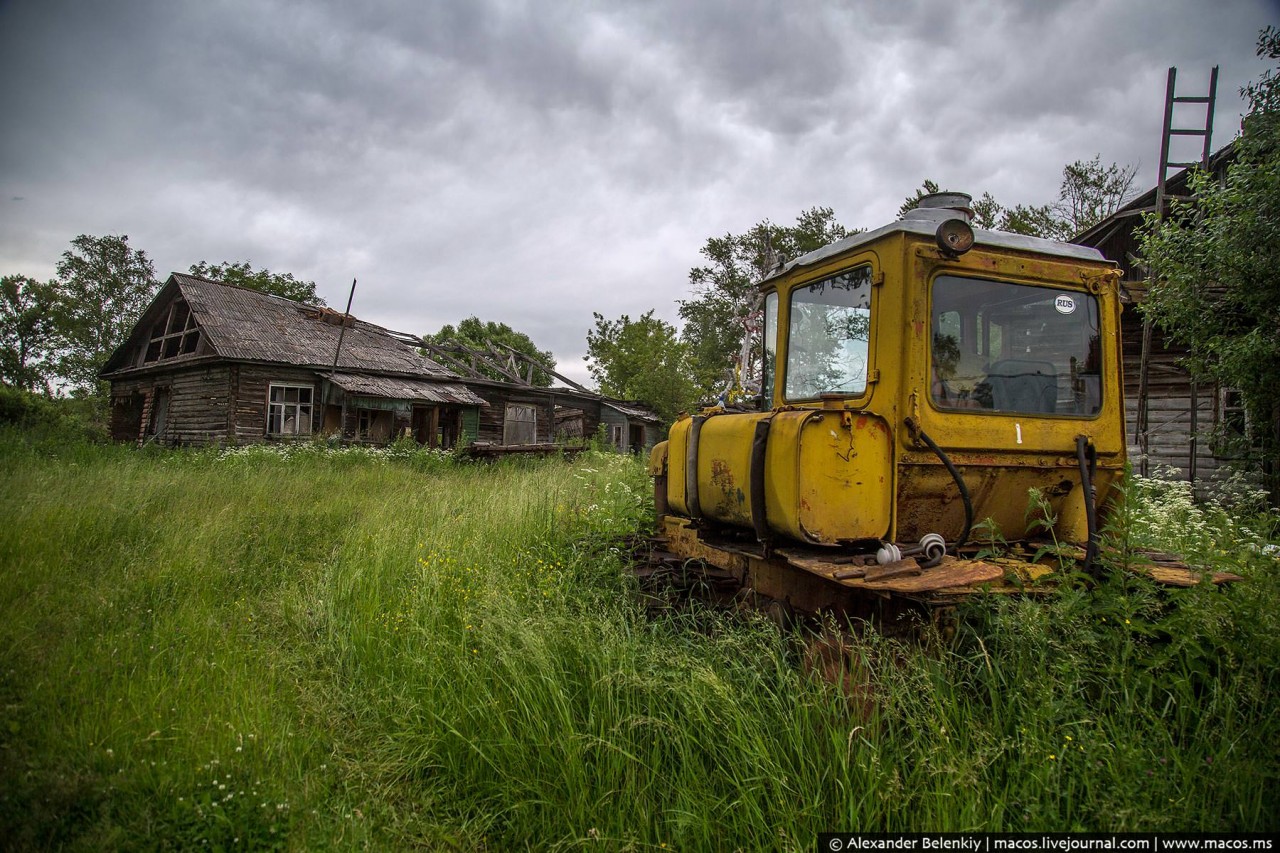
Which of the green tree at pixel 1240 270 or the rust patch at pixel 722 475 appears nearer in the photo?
the rust patch at pixel 722 475

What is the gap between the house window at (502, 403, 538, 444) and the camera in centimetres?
2436

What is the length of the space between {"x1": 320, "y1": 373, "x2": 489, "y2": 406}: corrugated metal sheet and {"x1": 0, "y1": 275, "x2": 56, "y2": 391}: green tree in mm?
24955

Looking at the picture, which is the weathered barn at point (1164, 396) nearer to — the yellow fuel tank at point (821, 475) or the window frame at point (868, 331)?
the window frame at point (868, 331)

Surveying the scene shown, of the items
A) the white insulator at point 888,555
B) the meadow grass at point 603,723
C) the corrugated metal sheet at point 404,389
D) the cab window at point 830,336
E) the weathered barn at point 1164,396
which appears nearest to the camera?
the meadow grass at point 603,723

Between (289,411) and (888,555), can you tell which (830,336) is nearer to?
(888,555)

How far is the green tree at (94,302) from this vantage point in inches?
1329

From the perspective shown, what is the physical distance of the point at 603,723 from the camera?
2.79m

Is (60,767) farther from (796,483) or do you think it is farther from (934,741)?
(934,741)

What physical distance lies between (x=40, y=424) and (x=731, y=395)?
908 inches

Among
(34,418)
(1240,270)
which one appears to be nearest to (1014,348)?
(1240,270)

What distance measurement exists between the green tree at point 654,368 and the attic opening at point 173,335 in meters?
16.4

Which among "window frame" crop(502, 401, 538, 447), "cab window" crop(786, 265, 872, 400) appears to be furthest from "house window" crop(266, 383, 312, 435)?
"cab window" crop(786, 265, 872, 400)

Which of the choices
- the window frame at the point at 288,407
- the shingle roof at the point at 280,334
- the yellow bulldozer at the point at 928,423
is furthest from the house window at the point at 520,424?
the yellow bulldozer at the point at 928,423

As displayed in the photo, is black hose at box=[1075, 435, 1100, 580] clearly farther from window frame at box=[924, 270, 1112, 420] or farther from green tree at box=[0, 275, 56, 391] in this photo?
green tree at box=[0, 275, 56, 391]
